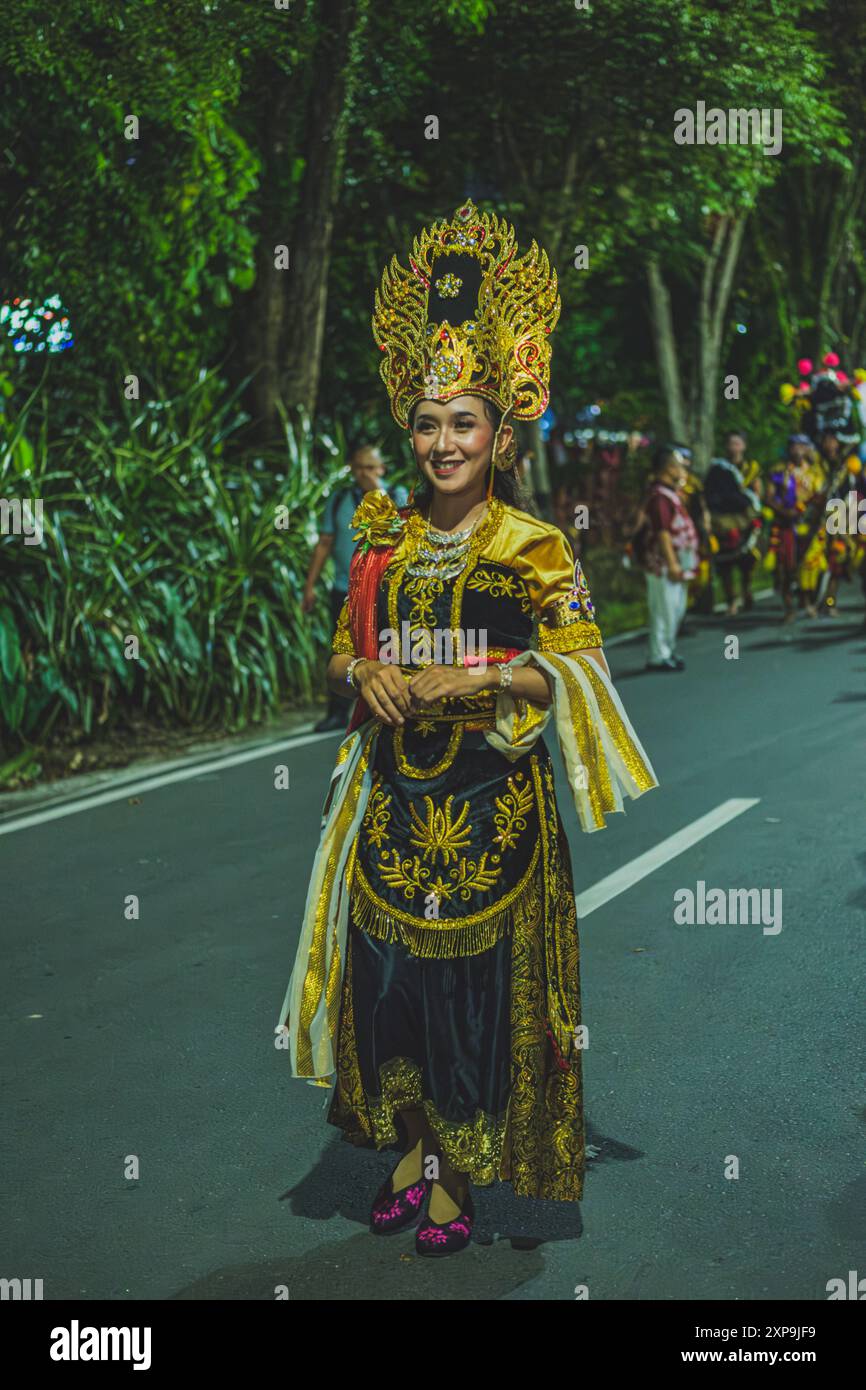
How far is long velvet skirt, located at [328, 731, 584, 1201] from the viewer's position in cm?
431

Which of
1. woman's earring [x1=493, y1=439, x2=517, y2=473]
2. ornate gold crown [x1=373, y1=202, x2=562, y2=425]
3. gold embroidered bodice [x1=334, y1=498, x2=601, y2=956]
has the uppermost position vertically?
ornate gold crown [x1=373, y1=202, x2=562, y2=425]

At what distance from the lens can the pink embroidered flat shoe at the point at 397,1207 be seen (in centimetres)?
443

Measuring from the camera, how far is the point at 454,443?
4348mm

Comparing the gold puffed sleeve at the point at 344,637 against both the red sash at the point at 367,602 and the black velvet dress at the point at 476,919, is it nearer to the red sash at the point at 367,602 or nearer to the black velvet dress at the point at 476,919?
the red sash at the point at 367,602

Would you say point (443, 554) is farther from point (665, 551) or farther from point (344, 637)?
point (665, 551)

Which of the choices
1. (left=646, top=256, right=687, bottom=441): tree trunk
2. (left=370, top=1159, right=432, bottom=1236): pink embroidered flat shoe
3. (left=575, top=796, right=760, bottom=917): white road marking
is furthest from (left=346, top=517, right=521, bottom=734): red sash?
(left=646, top=256, right=687, bottom=441): tree trunk

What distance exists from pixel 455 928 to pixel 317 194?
1261 centimetres

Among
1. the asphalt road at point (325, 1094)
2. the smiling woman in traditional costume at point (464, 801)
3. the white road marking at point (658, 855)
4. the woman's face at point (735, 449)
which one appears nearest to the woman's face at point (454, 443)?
the smiling woman in traditional costume at point (464, 801)

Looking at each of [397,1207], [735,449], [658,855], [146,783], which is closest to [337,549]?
[146,783]

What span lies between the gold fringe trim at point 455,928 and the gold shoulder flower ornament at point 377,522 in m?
0.81

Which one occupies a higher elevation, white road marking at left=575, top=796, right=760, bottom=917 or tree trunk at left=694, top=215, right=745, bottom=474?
tree trunk at left=694, top=215, right=745, bottom=474

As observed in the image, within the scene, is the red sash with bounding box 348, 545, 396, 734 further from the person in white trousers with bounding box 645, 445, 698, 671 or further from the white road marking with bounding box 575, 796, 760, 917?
the person in white trousers with bounding box 645, 445, 698, 671

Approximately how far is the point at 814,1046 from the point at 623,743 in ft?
6.14
